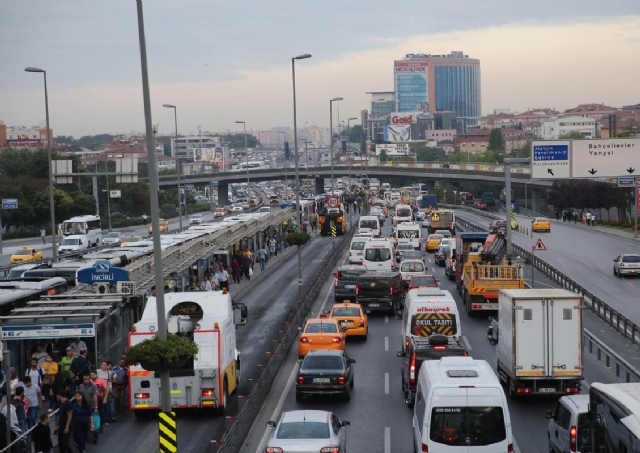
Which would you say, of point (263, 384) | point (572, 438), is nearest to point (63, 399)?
point (263, 384)

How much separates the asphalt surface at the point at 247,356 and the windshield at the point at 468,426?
15.7 ft

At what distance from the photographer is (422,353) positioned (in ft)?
71.4

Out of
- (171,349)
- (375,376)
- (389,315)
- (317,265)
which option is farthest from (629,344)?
(317,265)

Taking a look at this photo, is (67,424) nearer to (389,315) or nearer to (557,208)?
(389,315)

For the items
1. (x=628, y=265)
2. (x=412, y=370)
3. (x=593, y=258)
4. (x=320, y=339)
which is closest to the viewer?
(x=412, y=370)

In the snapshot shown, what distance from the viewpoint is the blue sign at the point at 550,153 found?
45.1 m

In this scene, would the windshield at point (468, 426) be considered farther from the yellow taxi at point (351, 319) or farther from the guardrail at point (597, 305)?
the yellow taxi at point (351, 319)

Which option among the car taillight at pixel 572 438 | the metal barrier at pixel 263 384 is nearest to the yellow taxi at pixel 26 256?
the metal barrier at pixel 263 384

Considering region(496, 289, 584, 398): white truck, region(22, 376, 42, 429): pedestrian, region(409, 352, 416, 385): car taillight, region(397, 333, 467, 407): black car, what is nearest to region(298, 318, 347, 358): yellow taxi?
region(397, 333, 467, 407): black car

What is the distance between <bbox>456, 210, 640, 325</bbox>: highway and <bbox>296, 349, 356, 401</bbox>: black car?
55.5 feet

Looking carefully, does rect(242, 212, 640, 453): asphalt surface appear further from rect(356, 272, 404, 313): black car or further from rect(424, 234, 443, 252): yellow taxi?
rect(424, 234, 443, 252): yellow taxi

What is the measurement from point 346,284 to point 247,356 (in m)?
10.4

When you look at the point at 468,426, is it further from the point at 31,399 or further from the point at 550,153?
the point at 550,153

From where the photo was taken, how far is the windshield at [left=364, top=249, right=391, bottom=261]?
47972 mm
